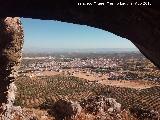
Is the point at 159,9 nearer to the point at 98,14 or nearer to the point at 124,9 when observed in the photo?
the point at 124,9

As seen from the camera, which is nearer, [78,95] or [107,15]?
[107,15]

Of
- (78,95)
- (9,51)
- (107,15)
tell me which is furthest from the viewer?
(78,95)

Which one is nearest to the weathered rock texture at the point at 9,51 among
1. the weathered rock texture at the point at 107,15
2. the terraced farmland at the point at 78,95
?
the weathered rock texture at the point at 107,15

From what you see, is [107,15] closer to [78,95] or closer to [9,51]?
[9,51]

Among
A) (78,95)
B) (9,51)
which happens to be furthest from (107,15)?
(78,95)

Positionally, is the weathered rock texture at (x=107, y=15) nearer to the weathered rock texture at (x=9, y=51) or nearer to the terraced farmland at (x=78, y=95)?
the weathered rock texture at (x=9, y=51)

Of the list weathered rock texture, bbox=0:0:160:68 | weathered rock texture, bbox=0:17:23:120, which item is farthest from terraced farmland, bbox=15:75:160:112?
weathered rock texture, bbox=0:0:160:68

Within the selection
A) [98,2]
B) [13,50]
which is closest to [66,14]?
[98,2]

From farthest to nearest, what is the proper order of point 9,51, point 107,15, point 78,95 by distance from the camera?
point 78,95
point 9,51
point 107,15
